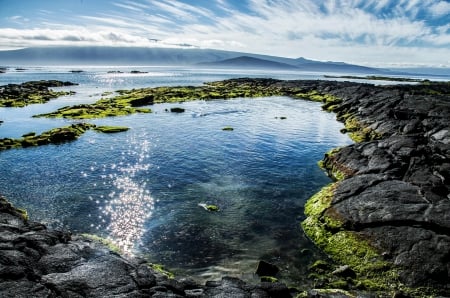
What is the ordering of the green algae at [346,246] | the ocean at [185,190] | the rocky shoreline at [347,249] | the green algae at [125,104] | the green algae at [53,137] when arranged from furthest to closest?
the green algae at [125,104] → the green algae at [53,137] → the ocean at [185,190] → the green algae at [346,246] → the rocky shoreline at [347,249]

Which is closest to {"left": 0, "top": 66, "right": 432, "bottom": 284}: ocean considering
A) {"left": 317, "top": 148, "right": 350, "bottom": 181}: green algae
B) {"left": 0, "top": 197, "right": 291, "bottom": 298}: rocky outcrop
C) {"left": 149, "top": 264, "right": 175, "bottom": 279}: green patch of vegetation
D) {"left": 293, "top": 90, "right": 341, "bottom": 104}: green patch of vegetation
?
{"left": 149, "top": 264, "right": 175, "bottom": 279}: green patch of vegetation

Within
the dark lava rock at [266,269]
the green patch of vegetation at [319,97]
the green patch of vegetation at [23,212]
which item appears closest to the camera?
the dark lava rock at [266,269]

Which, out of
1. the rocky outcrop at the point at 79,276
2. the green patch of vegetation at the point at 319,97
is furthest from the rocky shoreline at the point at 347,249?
the green patch of vegetation at the point at 319,97

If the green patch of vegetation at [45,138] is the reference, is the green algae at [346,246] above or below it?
below

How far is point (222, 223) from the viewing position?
86.6ft

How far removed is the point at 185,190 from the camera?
32.8 metres

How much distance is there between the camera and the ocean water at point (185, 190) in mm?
22609

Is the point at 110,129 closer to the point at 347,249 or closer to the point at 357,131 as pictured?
the point at 357,131

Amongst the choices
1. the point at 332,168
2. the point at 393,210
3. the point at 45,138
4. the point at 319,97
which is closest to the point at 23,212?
the point at 45,138

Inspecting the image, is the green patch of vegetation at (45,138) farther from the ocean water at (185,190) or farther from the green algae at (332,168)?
the green algae at (332,168)

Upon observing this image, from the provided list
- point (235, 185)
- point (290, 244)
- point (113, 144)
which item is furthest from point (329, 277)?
point (113, 144)

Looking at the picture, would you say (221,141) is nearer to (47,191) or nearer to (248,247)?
(47,191)

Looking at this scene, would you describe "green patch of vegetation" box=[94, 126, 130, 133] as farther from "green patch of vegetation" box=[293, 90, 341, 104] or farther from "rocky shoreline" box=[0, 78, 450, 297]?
"green patch of vegetation" box=[293, 90, 341, 104]

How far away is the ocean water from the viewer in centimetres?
2261
